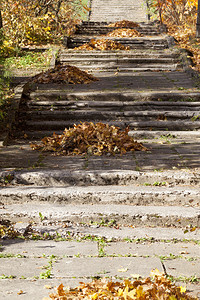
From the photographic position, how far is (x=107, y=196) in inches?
161

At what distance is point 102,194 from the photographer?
4094 millimetres

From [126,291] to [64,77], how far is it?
7.04m

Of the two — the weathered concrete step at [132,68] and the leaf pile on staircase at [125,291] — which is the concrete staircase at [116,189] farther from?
the weathered concrete step at [132,68]

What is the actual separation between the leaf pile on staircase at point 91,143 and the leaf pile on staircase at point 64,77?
344cm

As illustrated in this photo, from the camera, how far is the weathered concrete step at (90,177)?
171 inches

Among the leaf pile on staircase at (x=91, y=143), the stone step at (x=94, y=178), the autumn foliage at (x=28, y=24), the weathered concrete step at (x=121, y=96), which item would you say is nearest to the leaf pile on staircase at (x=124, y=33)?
the autumn foliage at (x=28, y=24)

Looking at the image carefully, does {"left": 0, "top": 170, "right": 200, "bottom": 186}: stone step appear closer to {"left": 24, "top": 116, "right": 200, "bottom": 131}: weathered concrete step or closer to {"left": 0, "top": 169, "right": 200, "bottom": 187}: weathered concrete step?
{"left": 0, "top": 169, "right": 200, "bottom": 187}: weathered concrete step

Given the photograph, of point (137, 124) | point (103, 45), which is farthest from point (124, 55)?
point (137, 124)

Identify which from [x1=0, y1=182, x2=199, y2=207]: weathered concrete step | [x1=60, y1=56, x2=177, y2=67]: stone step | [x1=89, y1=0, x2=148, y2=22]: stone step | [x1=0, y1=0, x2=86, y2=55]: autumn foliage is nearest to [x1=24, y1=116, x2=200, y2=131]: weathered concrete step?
[x1=0, y1=182, x2=199, y2=207]: weathered concrete step

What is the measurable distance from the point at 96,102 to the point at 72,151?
2.22m

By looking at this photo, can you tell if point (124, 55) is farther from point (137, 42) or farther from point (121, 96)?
point (121, 96)

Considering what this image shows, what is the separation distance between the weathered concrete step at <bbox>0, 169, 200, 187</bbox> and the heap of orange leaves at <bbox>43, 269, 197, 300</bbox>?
1735mm

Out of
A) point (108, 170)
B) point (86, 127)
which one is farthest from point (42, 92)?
point (108, 170)

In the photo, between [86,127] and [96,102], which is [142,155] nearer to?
[86,127]
